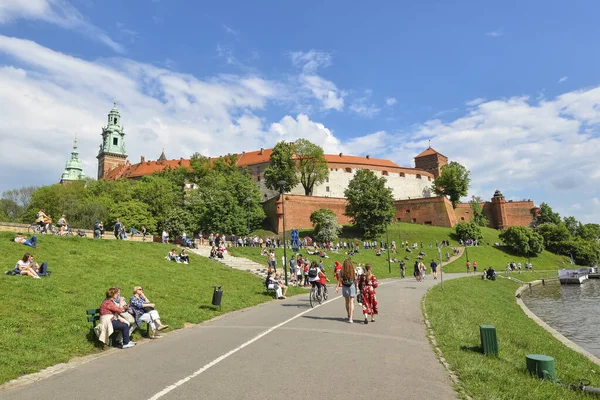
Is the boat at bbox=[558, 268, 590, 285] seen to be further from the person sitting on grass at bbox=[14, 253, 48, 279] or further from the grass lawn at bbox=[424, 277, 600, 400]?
the person sitting on grass at bbox=[14, 253, 48, 279]

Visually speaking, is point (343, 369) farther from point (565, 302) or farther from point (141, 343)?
point (565, 302)

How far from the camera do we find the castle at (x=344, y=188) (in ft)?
229

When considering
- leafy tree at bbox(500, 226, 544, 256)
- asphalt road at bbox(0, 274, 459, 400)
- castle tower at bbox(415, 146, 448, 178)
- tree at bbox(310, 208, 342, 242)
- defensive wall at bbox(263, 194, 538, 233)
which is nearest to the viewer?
asphalt road at bbox(0, 274, 459, 400)

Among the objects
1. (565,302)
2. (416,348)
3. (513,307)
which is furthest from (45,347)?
(565,302)

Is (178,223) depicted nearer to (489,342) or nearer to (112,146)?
(489,342)

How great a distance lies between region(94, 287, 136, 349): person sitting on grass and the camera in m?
8.77

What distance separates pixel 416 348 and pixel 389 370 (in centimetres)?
208

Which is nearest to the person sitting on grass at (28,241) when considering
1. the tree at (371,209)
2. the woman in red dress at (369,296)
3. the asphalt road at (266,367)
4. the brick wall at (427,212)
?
the asphalt road at (266,367)

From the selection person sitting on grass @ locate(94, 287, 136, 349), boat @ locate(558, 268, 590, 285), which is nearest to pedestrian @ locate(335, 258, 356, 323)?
person sitting on grass @ locate(94, 287, 136, 349)

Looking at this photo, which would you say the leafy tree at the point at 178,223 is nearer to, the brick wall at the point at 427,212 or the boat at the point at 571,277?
the brick wall at the point at 427,212

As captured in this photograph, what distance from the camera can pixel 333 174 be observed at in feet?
295

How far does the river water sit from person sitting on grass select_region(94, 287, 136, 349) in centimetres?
1423

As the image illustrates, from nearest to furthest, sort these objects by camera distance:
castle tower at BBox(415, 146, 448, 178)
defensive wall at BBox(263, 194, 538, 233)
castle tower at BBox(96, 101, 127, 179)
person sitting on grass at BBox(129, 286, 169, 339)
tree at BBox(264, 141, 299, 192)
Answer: person sitting on grass at BBox(129, 286, 169, 339)
defensive wall at BBox(263, 194, 538, 233)
tree at BBox(264, 141, 299, 192)
castle tower at BBox(415, 146, 448, 178)
castle tower at BBox(96, 101, 127, 179)

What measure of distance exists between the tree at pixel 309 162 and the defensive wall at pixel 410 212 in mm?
5009
